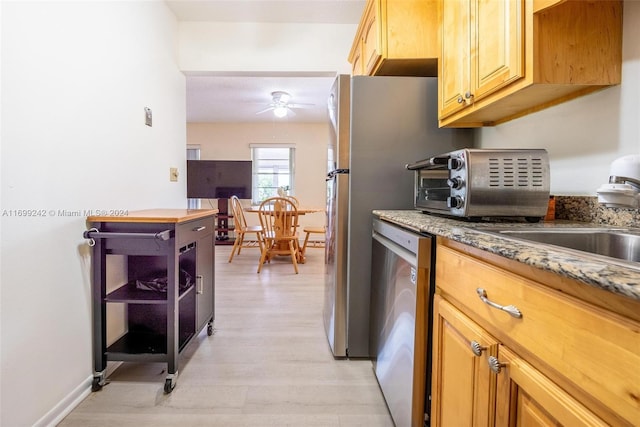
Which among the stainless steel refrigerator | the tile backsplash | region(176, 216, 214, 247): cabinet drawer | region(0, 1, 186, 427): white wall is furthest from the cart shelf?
the tile backsplash

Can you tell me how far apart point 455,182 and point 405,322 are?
0.56 metres

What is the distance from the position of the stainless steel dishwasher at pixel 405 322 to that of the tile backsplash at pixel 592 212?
603mm

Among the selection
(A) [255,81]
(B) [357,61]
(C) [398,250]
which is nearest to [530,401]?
(C) [398,250]

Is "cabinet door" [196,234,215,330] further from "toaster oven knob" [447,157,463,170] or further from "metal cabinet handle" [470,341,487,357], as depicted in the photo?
"metal cabinet handle" [470,341,487,357]

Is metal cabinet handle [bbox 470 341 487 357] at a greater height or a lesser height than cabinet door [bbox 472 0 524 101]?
lesser

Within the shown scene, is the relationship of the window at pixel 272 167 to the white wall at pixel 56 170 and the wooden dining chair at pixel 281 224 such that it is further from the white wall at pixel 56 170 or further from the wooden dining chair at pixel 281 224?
the white wall at pixel 56 170

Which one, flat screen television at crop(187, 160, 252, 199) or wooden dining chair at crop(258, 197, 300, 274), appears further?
flat screen television at crop(187, 160, 252, 199)

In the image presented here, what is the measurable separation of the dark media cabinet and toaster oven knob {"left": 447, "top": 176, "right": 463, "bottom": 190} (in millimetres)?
1174

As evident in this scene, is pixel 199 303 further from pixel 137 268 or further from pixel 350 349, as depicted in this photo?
pixel 350 349

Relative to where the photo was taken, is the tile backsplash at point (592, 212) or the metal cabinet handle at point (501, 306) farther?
the tile backsplash at point (592, 212)

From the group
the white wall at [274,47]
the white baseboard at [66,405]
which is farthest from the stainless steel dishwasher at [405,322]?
the white wall at [274,47]

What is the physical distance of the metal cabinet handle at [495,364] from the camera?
2.26ft

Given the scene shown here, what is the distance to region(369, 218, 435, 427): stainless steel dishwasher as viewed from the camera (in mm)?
1067

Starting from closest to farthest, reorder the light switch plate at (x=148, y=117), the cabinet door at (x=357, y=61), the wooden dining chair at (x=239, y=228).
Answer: the light switch plate at (x=148, y=117) → the cabinet door at (x=357, y=61) → the wooden dining chair at (x=239, y=228)
